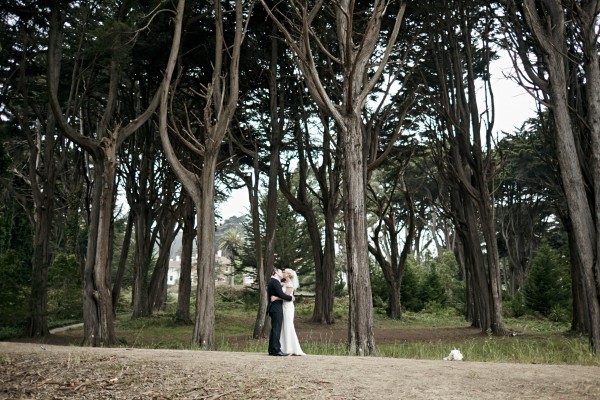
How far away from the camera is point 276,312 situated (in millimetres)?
10039

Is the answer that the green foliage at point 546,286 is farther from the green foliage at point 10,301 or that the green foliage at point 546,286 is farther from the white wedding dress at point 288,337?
the green foliage at point 10,301

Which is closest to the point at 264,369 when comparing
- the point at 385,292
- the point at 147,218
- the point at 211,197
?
the point at 211,197

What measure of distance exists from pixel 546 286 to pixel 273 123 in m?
16.2

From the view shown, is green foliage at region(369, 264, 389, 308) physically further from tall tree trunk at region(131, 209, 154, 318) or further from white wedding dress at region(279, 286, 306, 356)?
white wedding dress at region(279, 286, 306, 356)

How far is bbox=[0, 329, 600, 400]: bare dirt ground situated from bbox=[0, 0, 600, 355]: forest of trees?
355cm

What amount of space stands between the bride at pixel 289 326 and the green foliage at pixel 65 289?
15.9 m

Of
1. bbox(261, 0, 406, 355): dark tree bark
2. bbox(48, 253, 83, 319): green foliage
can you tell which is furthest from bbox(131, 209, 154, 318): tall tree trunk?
bbox(261, 0, 406, 355): dark tree bark

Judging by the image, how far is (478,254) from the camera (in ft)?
61.7

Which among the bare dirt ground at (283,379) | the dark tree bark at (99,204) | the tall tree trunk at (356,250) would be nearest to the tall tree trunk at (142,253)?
the dark tree bark at (99,204)

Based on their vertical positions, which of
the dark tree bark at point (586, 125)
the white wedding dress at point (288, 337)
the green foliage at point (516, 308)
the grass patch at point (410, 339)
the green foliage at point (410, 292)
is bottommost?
the grass patch at point (410, 339)

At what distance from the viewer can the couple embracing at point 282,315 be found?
32.5 ft

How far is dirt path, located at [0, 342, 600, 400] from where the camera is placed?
6121mm

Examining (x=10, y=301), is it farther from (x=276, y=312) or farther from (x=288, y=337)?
(x=288, y=337)

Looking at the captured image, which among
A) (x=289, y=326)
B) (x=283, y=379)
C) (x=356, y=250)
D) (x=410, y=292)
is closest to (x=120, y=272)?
(x=356, y=250)
